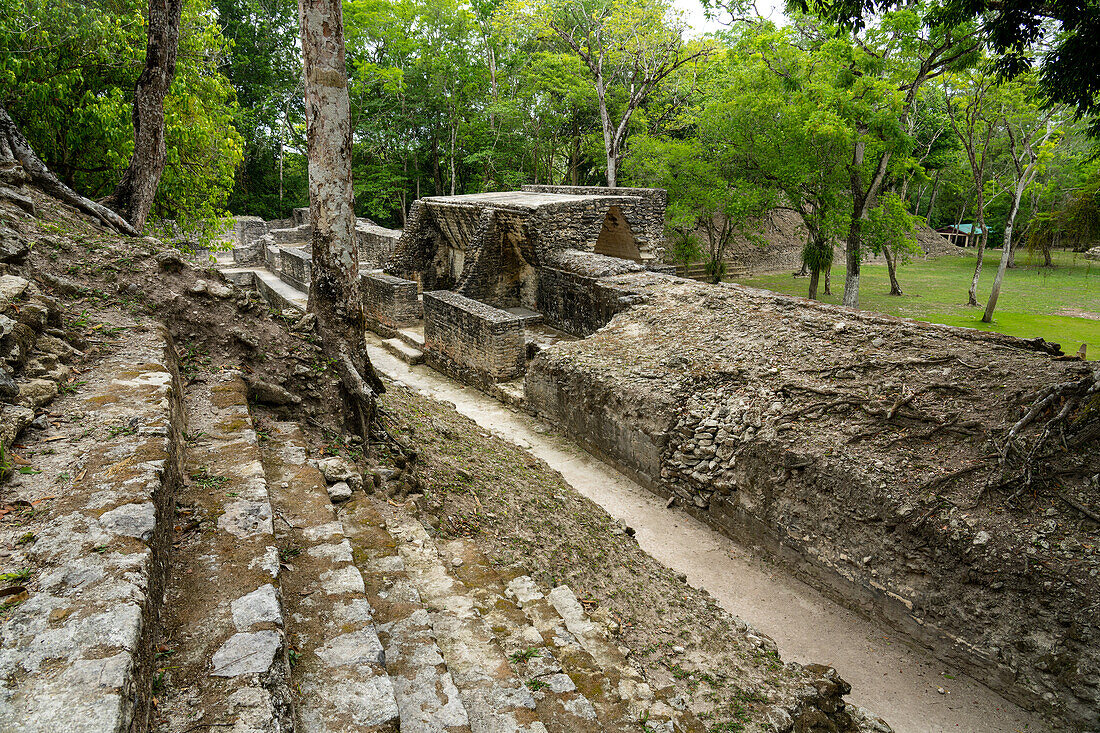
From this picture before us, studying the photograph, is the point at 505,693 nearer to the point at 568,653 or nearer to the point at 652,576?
the point at 568,653

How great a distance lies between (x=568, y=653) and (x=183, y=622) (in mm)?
2170

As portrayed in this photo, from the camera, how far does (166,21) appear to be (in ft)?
23.7

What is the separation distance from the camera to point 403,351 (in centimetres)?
1338

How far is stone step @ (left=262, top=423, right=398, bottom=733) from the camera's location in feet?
7.57

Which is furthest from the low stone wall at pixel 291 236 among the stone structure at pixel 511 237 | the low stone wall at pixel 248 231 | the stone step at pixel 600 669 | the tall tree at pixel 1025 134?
the tall tree at pixel 1025 134

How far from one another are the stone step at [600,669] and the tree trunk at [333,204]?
226 cm

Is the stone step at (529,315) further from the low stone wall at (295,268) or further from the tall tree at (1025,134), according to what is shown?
the tall tree at (1025,134)

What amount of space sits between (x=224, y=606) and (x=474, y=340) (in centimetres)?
892

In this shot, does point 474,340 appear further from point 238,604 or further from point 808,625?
point 238,604

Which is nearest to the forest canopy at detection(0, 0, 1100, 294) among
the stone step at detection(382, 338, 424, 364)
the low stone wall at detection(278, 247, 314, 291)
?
the low stone wall at detection(278, 247, 314, 291)

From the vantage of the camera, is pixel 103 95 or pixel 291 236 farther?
pixel 291 236

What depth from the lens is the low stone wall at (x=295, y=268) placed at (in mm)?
17406

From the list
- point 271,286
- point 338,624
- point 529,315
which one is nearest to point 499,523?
point 338,624

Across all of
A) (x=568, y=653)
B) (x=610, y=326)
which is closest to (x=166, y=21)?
(x=610, y=326)
